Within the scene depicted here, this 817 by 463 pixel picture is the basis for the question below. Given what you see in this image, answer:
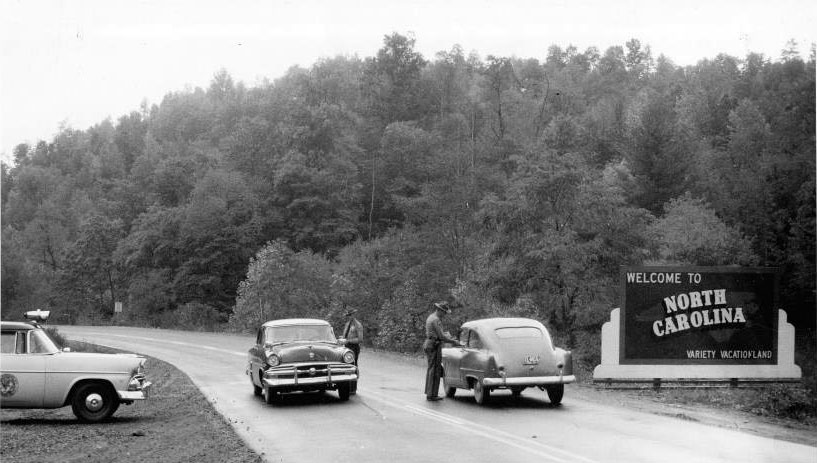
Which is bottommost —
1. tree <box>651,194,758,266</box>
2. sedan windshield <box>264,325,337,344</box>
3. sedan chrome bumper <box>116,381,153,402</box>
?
sedan chrome bumper <box>116,381,153,402</box>

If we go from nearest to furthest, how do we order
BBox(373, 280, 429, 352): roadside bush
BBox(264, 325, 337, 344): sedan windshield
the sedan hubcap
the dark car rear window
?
the sedan hubcap
the dark car rear window
BBox(264, 325, 337, 344): sedan windshield
BBox(373, 280, 429, 352): roadside bush

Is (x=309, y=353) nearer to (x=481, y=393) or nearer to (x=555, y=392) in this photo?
(x=481, y=393)

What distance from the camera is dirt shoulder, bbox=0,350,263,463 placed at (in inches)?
523

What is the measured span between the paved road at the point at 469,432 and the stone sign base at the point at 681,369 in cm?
264

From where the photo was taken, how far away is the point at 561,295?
37781 millimetres

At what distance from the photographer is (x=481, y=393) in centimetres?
1772

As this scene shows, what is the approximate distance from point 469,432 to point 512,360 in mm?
3670

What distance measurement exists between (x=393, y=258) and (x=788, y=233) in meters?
21.8

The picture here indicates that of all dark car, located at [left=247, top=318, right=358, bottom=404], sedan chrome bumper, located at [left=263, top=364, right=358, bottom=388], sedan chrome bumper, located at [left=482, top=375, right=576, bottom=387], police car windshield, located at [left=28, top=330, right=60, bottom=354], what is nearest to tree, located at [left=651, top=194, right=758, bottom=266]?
dark car, located at [left=247, top=318, right=358, bottom=404]

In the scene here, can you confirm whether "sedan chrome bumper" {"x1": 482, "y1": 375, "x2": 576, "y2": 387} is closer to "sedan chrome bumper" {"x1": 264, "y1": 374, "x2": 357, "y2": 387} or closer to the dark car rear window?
the dark car rear window

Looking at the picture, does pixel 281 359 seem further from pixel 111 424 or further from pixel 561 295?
pixel 561 295

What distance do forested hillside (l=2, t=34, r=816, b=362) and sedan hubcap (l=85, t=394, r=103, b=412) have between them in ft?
70.7

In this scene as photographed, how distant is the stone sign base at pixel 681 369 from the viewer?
22938mm

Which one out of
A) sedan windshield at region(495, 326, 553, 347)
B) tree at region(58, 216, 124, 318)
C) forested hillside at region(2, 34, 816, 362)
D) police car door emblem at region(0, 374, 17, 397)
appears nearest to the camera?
police car door emblem at region(0, 374, 17, 397)
